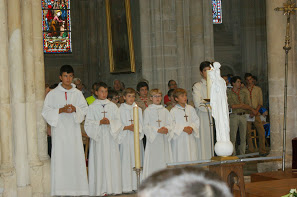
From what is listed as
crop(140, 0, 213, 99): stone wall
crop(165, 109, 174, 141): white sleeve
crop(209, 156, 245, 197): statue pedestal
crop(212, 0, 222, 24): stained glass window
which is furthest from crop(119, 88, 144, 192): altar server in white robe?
crop(212, 0, 222, 24): stained glass window

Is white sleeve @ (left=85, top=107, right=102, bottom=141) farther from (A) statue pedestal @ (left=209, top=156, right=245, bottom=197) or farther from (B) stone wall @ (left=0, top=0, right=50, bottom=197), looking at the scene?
(A) statue pedestal @ (left=209, top=156, right=245, bottom=197)

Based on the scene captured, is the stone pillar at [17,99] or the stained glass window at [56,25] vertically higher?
the stained glass window at [56,25]

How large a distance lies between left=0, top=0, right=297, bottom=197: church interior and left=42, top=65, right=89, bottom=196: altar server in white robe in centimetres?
26

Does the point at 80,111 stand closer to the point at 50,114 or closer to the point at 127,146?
the point at 50,114

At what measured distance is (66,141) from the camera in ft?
26.6

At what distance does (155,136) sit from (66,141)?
1421mm

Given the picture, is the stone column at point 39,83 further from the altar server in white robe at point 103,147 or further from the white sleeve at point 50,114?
the altar server in white robe at point 103,147

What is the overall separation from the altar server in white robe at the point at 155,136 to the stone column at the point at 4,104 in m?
2.14

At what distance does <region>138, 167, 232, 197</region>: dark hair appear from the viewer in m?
1.23

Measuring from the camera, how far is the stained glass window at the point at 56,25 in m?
19.7

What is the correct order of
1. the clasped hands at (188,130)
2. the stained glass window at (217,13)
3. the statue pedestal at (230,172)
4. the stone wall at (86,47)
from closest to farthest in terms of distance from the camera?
the statue pedestal at (230,172)
the clasped hands at (188,130)
the stone wall at (86,47)
the stained glass window at (217,13)

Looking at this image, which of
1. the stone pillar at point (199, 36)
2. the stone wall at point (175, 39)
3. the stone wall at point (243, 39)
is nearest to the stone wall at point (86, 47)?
the stone wall at point (243, 39)

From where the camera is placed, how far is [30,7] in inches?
324

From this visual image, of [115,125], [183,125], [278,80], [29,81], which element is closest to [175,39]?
[278,80]
